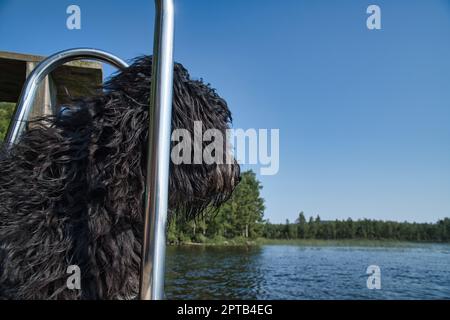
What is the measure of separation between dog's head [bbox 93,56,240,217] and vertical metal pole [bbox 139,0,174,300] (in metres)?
0.79

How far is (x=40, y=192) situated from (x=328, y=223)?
Answer: 93388mm

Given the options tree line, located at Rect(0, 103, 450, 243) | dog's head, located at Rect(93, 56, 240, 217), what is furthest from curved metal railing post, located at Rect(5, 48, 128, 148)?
tree line, located at Rect(0, 103, 450, 243)

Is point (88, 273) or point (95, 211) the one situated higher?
point (95, 211)

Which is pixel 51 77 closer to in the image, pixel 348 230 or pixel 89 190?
pixel 89 190

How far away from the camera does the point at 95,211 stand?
1.82 meters

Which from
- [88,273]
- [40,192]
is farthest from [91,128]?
[88,273]

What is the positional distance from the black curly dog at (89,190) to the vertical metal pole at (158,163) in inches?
32.2

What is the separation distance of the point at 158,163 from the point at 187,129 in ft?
3.33

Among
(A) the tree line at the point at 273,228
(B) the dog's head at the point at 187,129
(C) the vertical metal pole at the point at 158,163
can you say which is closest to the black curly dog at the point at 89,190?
(B) the dog's head at the point at 187,129

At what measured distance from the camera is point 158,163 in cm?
112

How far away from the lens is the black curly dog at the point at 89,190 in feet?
5.74

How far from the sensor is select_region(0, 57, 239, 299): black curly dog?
5.74 ft
